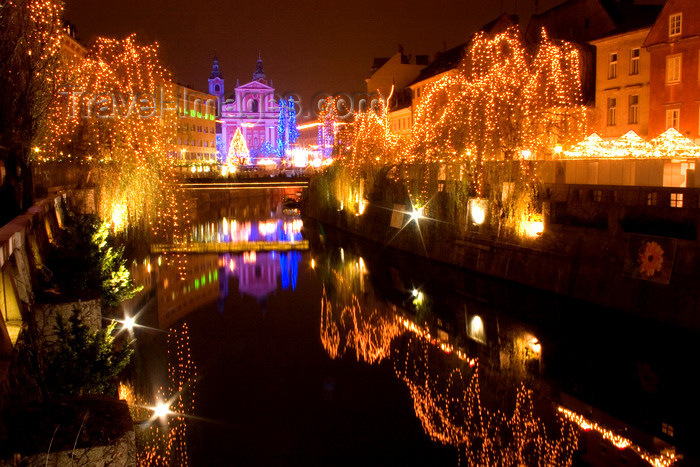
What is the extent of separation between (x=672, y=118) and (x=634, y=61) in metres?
4.93

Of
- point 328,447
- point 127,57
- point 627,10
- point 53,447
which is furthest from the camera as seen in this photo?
point 627,10

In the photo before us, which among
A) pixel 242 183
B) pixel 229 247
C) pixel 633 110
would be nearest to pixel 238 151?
pixel 242 183

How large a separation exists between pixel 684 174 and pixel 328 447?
14.0 m

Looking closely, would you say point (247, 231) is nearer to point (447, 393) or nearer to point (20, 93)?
point (20, 93)

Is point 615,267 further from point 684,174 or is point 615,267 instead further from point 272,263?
point 272,263

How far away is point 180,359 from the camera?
15.2m

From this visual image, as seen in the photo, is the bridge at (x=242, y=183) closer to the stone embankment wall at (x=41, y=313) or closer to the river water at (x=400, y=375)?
the river water at (x=400, y=375)

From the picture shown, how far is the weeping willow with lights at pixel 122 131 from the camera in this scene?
818 inches

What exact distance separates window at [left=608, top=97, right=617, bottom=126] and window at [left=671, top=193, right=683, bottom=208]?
1485 cm

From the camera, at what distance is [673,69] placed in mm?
26578

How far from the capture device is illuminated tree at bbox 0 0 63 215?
13.3 m

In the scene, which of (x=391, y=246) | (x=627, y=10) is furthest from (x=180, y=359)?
(x=627, y=10)

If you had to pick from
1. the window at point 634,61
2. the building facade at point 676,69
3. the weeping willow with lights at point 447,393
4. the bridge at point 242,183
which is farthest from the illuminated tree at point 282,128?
the weeping willow with lights at point 447,393

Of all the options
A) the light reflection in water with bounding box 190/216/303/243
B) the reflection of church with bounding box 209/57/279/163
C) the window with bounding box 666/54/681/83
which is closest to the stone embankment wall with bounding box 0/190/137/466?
the light reflection in water with bounding box 190/216/303/243
